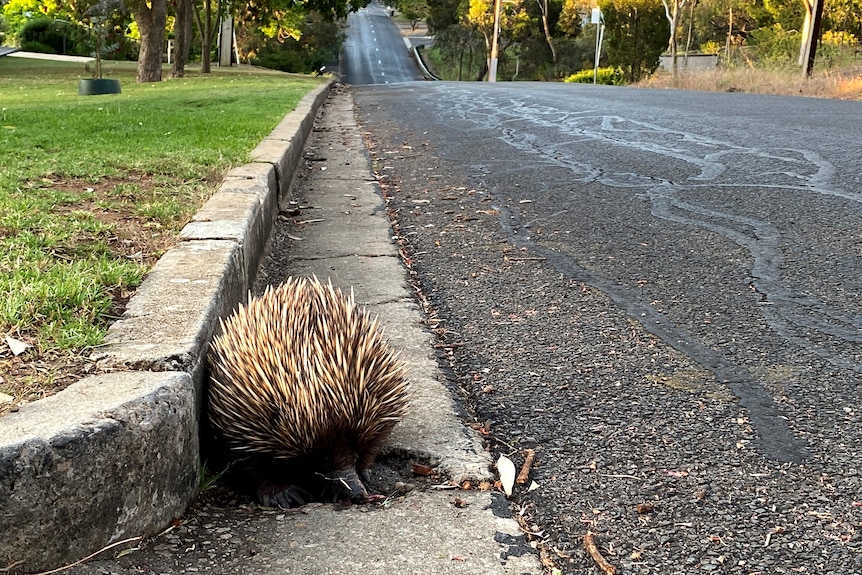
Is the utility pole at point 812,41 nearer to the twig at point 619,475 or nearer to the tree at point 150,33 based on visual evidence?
the tree at point 150,33

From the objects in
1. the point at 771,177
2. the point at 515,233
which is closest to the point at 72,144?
the point at 515,233

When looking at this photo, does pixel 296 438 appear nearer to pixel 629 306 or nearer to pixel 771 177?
pixel 629 306

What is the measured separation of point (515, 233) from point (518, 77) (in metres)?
54.7

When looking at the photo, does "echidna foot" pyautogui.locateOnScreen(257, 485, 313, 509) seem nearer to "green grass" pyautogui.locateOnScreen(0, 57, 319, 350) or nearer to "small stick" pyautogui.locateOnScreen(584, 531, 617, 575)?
"green grass" pyautogui.locateOnScreen(0, 57, 319, 350)

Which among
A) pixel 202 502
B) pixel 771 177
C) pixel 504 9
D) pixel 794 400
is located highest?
pixel 504 9

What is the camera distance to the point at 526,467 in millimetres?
2385

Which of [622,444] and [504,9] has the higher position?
[504,9]

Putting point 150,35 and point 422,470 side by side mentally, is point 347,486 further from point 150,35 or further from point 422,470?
point 150,35

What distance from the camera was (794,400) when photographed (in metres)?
2.69

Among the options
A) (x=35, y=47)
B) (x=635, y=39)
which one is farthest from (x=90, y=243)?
(x=35, y=47)

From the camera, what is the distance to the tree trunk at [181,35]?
23.3m

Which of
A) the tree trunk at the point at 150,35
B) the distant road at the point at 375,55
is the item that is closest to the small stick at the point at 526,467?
the tree trunk at the point at 150,35

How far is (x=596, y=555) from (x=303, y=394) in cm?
87

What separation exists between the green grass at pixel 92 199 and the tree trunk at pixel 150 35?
10609 millimetres
